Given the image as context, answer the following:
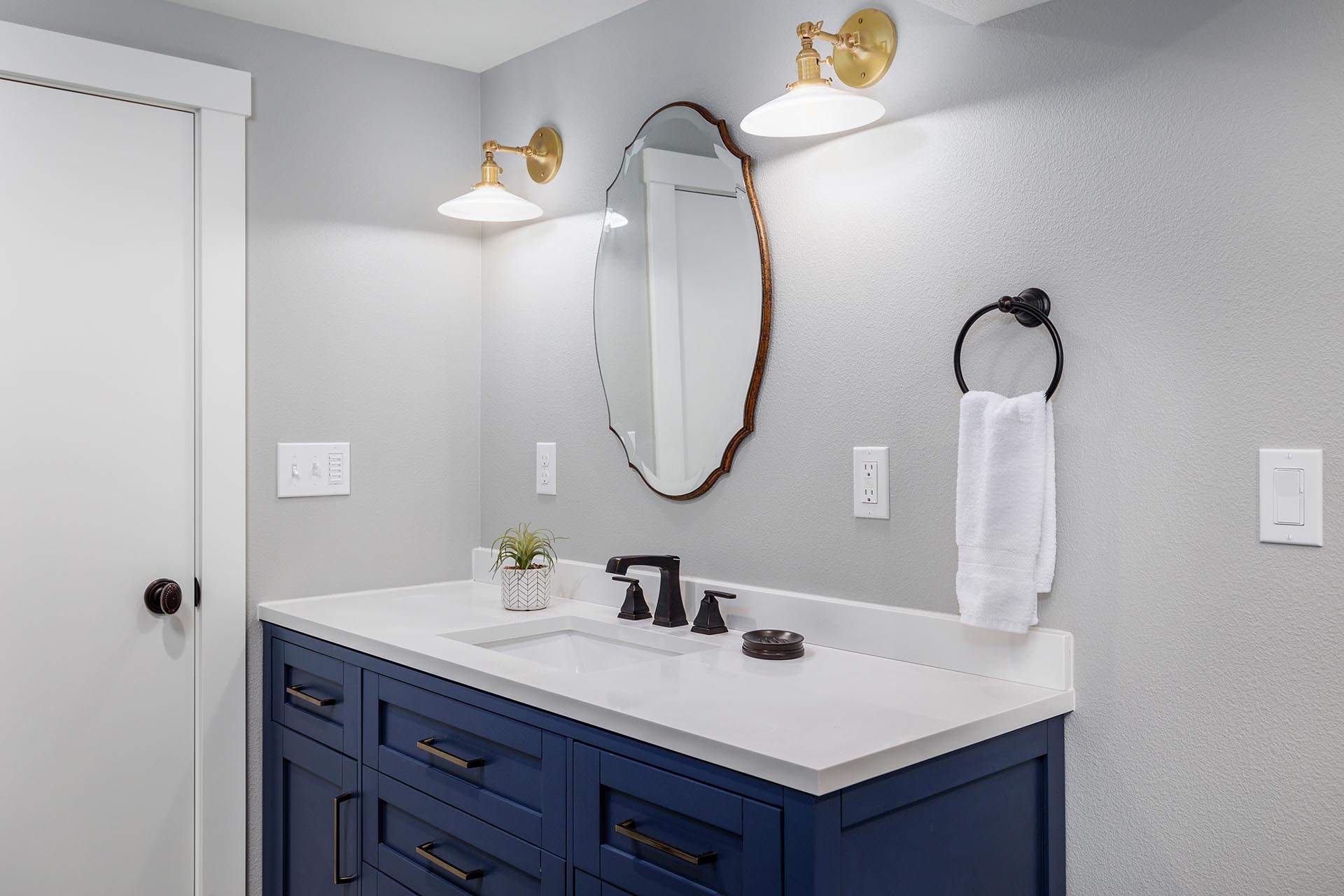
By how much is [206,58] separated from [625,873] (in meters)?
1.95

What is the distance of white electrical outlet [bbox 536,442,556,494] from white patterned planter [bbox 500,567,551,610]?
27cm

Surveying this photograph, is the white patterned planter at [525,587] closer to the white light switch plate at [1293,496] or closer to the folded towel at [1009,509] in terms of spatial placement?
the folded towel at [1009,509]

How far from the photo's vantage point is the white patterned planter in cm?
219

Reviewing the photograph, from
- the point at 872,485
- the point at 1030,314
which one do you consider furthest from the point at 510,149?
the point at 1030,314

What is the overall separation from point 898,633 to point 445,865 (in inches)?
34.0

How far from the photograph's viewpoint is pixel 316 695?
6.91 feet

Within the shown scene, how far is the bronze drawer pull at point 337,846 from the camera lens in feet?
6.39

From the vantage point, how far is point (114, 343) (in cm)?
210

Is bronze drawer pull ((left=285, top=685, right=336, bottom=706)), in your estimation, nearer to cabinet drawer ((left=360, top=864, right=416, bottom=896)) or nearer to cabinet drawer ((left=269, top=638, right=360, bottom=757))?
cabinet drawer ((left=269, top=638, right=360, bottom=757))

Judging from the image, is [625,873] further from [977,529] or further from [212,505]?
[212,505]

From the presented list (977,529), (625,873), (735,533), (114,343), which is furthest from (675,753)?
(114,343)

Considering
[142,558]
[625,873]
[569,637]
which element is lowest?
[625,873]

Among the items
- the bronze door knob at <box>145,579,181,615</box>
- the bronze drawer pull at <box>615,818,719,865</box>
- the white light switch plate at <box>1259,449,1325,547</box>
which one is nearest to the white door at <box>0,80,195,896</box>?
the bronze door knob at <box>145,579,181,615</box>

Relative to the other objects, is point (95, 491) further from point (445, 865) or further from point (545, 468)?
point (445, 865)
